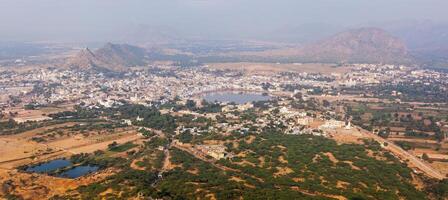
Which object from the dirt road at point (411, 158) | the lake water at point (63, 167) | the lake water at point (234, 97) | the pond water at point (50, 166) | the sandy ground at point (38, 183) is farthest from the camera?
the lake water at point (234, 97)

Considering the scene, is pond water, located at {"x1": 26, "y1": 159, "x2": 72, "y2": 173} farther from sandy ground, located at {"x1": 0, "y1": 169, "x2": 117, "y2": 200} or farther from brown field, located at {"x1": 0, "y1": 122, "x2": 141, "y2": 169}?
sandy ground, located at {"x1": 0, "y1": 169, "x2": 117, "y2": 200}

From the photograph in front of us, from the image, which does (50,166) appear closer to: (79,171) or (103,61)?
(79,171)

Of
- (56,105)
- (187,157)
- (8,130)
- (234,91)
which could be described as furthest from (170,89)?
(187,157)

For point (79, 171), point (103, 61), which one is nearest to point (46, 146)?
point (79, 171)

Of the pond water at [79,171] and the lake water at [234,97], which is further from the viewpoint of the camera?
the lake water at [234,97]

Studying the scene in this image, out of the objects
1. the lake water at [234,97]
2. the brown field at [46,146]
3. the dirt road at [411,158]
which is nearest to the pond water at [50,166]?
the brown field at [46,146]

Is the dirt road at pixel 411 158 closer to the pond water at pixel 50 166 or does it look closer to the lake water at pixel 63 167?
the lake water at pixel 63 167
